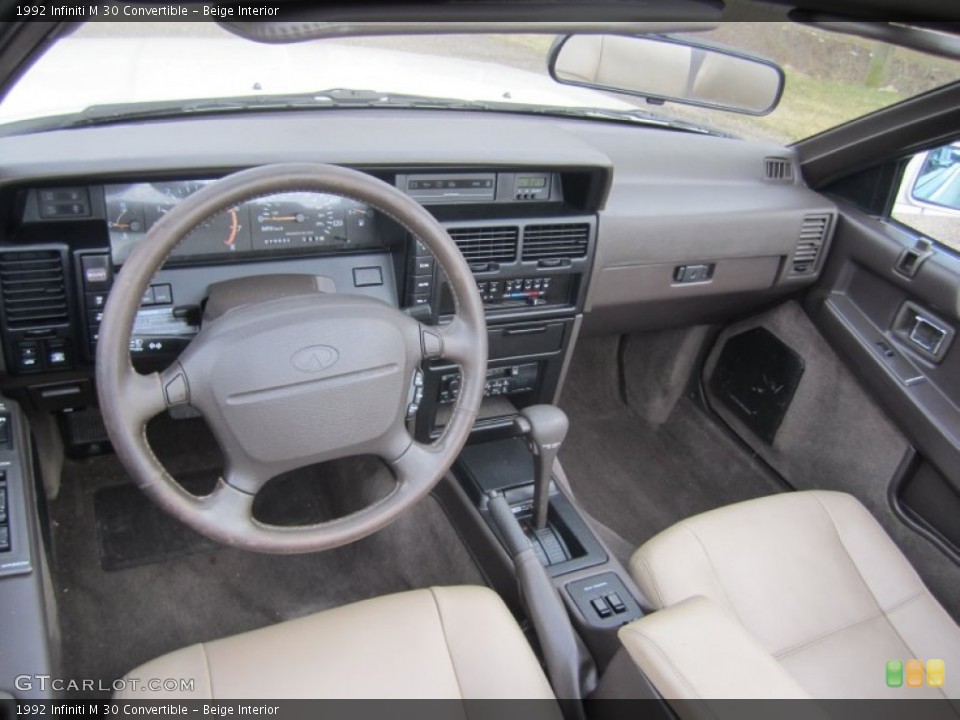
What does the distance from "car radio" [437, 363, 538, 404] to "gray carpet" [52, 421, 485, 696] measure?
15.1 inches

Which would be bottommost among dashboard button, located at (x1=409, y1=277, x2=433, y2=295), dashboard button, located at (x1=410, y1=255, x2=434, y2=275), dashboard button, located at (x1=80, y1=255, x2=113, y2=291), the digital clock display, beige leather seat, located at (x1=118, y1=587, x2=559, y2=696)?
beige leather seat, located at (x1=118, y1=587, x2=559, y2=696)

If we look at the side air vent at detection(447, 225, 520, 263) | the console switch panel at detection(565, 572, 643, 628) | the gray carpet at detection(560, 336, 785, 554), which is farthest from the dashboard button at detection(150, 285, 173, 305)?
the gray carpet at detection(560, 336, 785, 554)

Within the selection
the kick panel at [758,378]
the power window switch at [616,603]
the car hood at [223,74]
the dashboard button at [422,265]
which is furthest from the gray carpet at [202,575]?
the kick panel at [758,378]

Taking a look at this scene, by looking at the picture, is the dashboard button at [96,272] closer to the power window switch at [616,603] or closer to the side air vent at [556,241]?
the side air vent at [556,241]

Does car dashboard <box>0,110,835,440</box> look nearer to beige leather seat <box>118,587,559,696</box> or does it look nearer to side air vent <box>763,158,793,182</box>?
side air vent <box>763,158,793,182</box>

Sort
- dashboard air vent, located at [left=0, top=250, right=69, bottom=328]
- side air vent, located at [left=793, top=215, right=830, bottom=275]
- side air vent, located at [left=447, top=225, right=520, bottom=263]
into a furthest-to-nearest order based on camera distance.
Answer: side air vent, located at [left=793, top=215, right=830, bottom=275]
side air vent, located at [left=447, top=225, right=520, bottom=263]
dashboard air vent, located at [left=0, top=250, right=69, bottom=328]

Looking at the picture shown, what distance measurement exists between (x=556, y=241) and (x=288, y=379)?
37.2 inches

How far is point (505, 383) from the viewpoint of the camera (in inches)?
91.7

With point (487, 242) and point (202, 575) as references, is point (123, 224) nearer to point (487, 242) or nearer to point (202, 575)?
point (487, 242)

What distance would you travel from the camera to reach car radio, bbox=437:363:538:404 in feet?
7.34

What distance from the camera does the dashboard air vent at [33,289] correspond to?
1571mm

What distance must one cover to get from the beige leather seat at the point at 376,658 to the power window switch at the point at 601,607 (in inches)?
13.5

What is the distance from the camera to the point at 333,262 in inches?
74.4

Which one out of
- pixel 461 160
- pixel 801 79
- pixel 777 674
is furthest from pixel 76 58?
pixel 801 79
